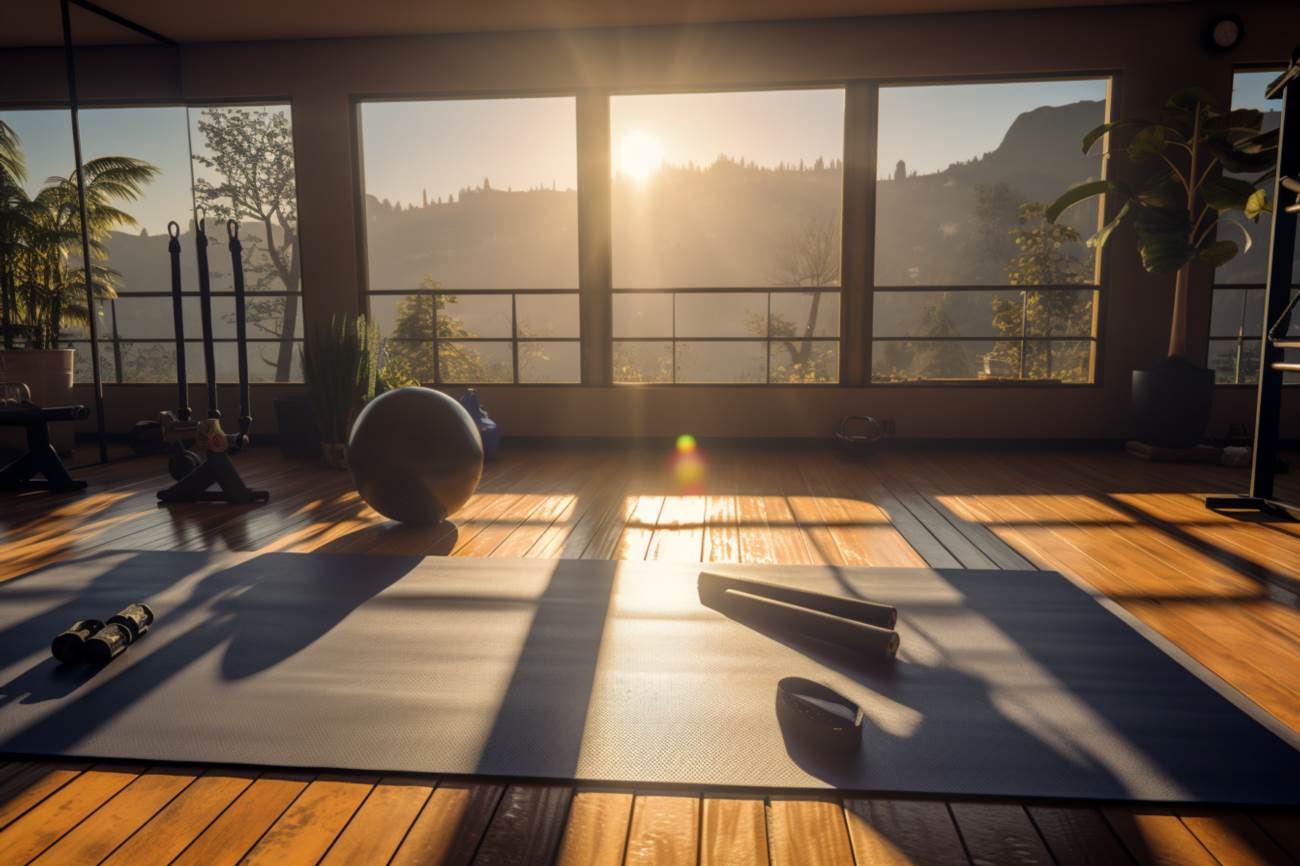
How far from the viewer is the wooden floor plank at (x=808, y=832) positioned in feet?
3.47

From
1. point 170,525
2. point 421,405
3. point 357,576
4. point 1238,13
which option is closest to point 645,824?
point 357,576

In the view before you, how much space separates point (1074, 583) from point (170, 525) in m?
3.17

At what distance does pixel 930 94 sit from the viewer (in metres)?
15.0

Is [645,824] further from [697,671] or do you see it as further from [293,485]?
[293,485]

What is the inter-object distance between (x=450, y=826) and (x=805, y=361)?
11571 millimetres

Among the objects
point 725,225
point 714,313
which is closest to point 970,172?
point 725,225

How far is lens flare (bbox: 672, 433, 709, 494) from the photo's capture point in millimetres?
3777

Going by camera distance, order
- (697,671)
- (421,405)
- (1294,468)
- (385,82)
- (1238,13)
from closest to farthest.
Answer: (697,671), (421,405), (1294,468), (1238,13), (385,82)

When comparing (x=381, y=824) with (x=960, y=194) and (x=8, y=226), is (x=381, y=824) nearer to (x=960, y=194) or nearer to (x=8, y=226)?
(x=8, y=226)

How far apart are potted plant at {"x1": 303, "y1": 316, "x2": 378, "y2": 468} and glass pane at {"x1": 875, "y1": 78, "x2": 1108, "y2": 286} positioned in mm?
12918

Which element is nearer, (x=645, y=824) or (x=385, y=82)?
(x=645, y=824)

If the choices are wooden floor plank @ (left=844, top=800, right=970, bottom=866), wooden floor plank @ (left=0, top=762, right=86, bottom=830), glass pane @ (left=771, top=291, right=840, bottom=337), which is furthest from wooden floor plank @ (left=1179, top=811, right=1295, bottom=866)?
glass pane @ (left=771, top=291, right=840, bottom=337)

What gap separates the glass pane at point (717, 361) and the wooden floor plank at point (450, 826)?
13.6 m

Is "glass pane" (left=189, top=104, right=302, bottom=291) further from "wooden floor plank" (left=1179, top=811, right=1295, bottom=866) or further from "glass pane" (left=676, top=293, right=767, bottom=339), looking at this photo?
"wooden floor plank" (left=1179, top=811, right=1295, bottom=866)
